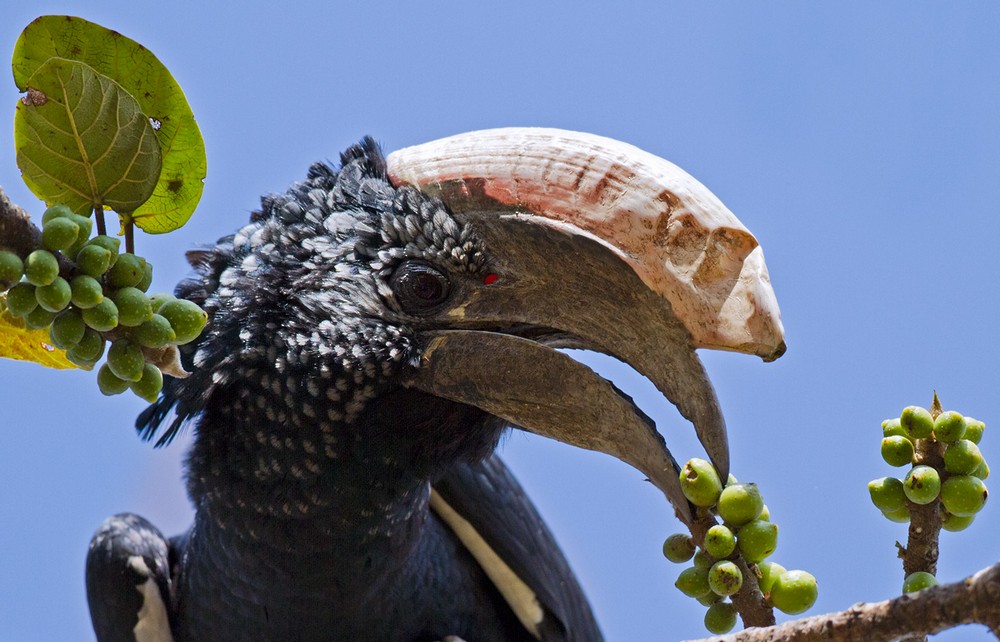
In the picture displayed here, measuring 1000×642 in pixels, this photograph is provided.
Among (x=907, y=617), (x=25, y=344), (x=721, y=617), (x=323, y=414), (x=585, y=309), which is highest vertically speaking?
(x=585, y=309)

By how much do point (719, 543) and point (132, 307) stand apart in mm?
895

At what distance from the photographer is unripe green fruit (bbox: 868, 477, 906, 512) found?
158 cm

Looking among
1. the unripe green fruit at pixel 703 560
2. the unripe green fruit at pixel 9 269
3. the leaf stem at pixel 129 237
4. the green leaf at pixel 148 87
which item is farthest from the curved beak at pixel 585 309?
the unripe green fruit at pixel 9 269

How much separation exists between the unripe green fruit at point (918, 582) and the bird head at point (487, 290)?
419mm

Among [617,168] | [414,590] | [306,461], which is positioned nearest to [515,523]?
[414,590]

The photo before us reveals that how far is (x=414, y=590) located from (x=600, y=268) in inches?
52.7

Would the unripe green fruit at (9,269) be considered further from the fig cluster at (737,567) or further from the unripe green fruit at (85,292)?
the fig cluster at (737,567)

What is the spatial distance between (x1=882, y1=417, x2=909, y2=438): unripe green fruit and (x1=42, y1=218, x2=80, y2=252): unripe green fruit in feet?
3.78

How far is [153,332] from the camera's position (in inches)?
56.5

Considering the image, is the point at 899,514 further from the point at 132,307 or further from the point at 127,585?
A: the point at 127,585

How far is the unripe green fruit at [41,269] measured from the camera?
1.36 metres

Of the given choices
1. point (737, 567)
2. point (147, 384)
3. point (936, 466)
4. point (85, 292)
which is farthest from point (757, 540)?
point (85, 292)

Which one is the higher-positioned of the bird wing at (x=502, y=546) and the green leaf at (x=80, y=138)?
the bird wing at (x=502, y=546)

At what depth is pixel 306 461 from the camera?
8.29ft
